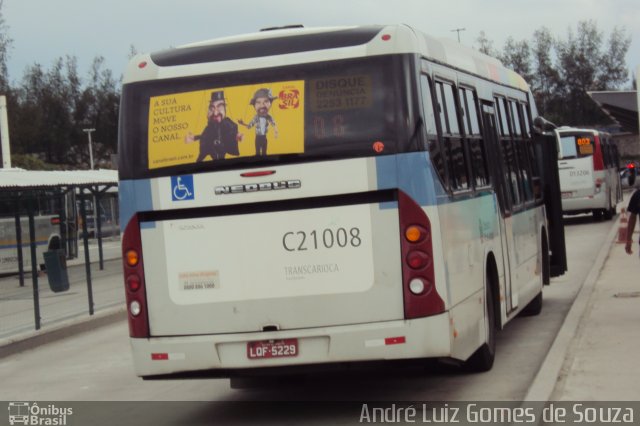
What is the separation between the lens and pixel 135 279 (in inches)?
387

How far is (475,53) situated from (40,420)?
5.59 m

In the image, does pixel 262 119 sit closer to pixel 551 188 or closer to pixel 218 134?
pixel 218 134

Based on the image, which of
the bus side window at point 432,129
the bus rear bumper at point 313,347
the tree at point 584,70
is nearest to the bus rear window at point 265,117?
the bus side window at point 432,129

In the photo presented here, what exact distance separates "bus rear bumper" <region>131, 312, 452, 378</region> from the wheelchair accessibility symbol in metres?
1.05

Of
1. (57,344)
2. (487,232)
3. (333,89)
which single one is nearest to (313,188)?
(333,89)

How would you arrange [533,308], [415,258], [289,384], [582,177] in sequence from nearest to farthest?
[415,258] → [289,384] → [533,308] → [582,177]

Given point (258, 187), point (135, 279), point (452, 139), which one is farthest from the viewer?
point (452, 139)

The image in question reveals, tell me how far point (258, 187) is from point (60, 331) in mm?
10157

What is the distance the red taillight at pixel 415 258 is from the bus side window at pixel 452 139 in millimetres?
1029

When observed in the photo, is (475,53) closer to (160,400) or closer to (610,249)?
(160,400)

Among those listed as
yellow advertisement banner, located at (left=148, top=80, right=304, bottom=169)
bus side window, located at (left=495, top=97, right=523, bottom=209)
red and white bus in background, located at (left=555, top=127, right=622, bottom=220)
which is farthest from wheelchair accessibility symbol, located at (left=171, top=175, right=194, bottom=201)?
red and white bus in background, located at (left=555, top=127, right=622, bottom=220)

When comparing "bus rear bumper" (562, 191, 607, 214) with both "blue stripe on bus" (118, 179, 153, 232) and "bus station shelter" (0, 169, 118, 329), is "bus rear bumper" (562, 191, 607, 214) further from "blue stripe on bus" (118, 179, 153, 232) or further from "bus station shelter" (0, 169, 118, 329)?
"blue stripe on bus" (118, 179, 153, 232)

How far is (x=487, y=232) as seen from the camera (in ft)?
38.7

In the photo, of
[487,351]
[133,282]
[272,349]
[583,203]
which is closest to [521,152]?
[487,351]
